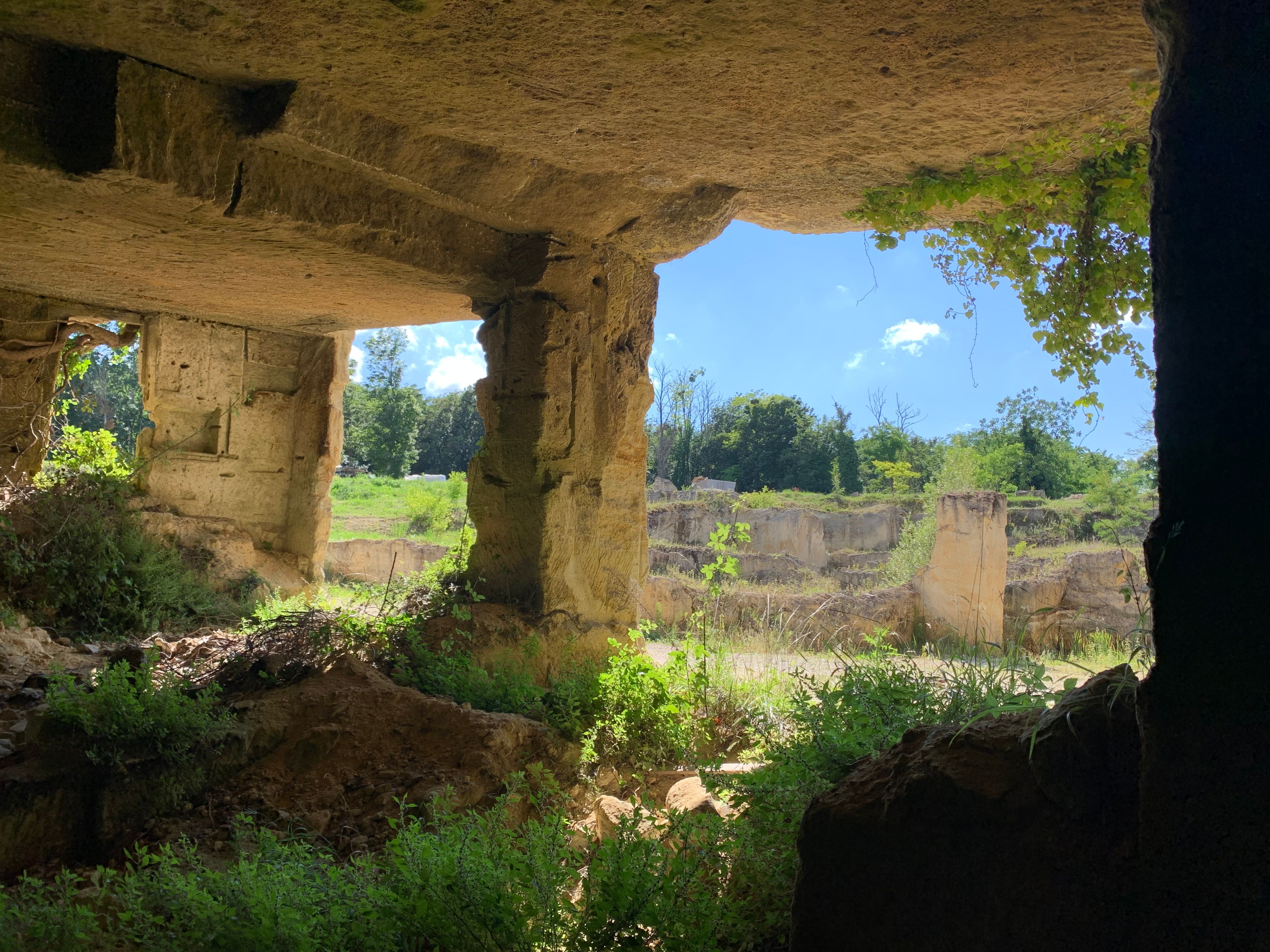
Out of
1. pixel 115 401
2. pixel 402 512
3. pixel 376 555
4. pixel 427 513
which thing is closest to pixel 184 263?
pixel 376 555

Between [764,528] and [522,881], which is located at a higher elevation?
[764,528]

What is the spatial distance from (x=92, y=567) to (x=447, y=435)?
2824 cm

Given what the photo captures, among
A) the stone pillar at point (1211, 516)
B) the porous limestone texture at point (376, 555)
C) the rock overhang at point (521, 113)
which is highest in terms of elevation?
the rock overhang at point (521, 113)

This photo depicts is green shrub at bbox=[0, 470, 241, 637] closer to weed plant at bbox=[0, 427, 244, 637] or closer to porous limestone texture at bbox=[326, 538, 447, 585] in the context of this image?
weed plant at bbox=[0, 427, 244, 637]

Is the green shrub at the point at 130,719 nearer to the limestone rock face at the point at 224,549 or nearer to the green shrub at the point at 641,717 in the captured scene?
the green shrub at the point at 641,717

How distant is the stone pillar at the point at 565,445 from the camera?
5.22m

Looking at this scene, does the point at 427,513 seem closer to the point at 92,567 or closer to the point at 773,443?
the point at 92,567

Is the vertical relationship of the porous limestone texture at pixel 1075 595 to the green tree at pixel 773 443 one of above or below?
below

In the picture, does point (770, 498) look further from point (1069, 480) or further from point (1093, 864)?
point (1093, 864)

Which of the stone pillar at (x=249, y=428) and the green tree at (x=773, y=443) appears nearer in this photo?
the stone pillar at (x=249, y=428)

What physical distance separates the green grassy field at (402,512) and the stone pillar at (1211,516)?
14711mm

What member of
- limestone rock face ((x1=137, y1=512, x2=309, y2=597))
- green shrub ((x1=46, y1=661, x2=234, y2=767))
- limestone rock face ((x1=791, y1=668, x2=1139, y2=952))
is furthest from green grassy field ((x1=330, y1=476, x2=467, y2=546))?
limestone rock face ((x1=791, y1=668, x2=1139, y2=952))

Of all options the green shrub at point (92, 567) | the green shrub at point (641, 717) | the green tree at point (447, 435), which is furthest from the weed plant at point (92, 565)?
the green tree at point (447, 435)

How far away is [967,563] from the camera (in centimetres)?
1294
